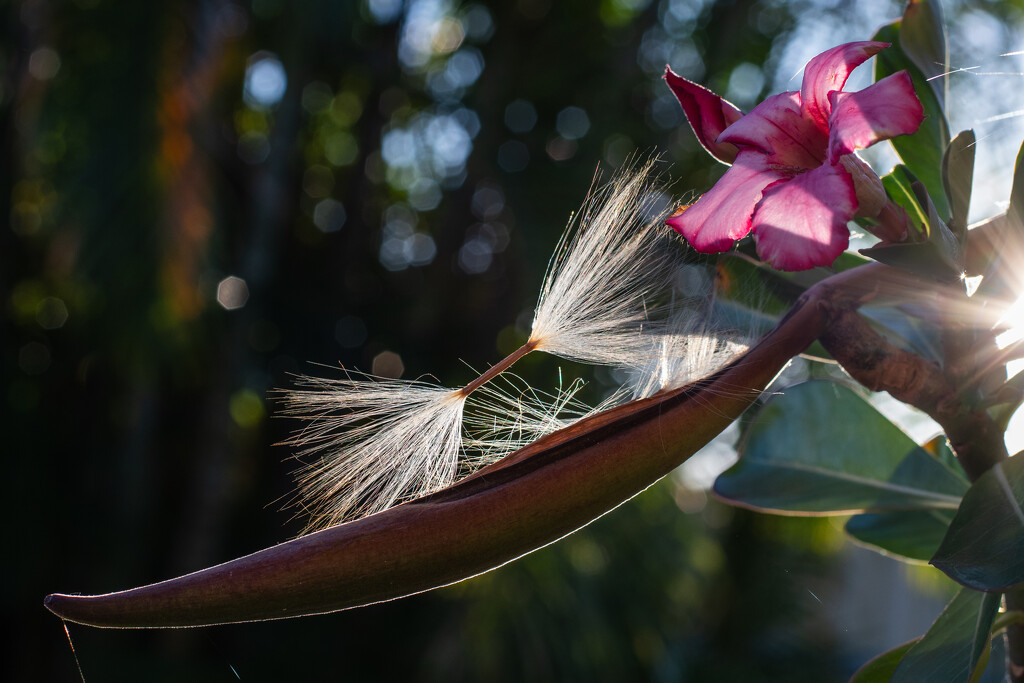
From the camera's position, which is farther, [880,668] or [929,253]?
[880,668]

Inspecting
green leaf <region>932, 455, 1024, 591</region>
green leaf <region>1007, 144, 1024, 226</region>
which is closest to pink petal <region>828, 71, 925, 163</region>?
green leaf <region>1007, 144, 1024, 226</region>

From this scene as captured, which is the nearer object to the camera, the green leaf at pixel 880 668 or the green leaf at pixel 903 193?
the green leaf at pixel 903 193

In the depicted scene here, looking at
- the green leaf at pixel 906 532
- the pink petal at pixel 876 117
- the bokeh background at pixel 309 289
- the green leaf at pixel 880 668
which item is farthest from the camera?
the bokeh background at pixel 309 289

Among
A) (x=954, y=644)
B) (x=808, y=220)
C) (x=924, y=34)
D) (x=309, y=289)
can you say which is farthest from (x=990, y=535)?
(x=309, y=289)

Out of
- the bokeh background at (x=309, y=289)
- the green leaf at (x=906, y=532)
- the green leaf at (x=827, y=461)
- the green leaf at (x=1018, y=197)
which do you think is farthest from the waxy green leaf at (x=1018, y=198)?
the bokeh background at (x=309, y=289)

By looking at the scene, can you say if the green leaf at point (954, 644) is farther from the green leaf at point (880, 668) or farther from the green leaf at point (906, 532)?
the green leaf at point (906, 532)

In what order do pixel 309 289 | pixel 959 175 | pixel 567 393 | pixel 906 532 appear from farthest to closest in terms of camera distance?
pixel 309 289 → pixel 906 532 → pixel 567 393 → pixel 959 175

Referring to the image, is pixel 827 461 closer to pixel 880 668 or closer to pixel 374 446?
pixel 880 668

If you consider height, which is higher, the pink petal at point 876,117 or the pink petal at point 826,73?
the pink petal at point 826,73
